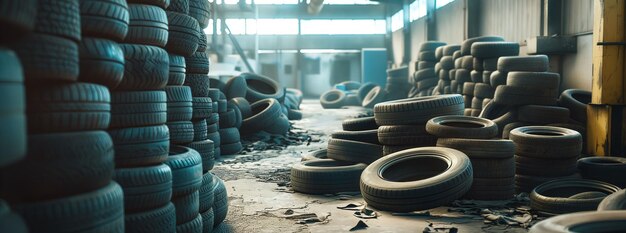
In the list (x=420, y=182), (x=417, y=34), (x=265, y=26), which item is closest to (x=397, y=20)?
(x=417, y=34)

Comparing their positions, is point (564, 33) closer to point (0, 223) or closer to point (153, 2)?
point (153, 2)

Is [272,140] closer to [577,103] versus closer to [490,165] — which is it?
[577,103]

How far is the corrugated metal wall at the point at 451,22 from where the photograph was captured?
1617cm

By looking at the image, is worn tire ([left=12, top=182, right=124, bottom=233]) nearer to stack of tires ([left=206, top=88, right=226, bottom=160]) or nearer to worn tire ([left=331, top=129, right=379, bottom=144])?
worn tire ([left=331, top=129, right=379, bottom=144])

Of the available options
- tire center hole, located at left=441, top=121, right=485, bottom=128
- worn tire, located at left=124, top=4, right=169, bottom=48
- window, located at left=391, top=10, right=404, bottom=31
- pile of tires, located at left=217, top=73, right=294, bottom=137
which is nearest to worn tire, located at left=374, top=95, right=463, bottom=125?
tire center hole, located at left=441, top=121, right=485, bottom=128

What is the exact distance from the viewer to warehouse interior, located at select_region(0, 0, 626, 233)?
2359 mm

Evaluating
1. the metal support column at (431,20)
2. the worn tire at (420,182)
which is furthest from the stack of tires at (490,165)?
the metal support column at (431,20)

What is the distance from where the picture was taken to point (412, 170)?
556 cm

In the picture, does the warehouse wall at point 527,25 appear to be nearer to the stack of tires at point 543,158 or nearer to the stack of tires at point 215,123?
the stack of tires at point 543,158

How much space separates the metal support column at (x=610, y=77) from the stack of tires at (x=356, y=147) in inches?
100

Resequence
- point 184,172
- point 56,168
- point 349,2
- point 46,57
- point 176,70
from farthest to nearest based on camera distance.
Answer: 1. point 349,2
2. point 176,70
3. point 184,172
4. point 56,168
5. point 46,57

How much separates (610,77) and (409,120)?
249 cm

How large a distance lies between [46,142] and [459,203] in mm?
3677

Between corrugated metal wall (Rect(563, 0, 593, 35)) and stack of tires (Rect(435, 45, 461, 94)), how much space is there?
3.24 metres
